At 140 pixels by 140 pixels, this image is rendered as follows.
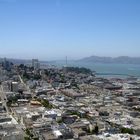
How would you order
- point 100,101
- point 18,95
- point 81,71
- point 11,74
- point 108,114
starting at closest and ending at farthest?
point 108,114
point 100,101
point 18,95
point 11,74
point 81,71

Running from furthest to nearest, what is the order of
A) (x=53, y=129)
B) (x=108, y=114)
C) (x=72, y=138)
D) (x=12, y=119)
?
(x=108, y=114) < (x=12, y=119) < (x=53, y=129) < (x=72, y=138)

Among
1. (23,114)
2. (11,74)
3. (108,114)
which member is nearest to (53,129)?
(23,114)

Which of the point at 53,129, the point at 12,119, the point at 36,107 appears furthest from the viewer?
the point at 36,107

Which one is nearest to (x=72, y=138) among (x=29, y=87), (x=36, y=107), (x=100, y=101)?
(x=36, y=107)

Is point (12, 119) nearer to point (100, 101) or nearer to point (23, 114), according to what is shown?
point (23, 114)

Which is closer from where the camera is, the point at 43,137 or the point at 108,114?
the point at 43,137

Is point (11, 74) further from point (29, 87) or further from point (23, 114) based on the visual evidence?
point (23, 114)

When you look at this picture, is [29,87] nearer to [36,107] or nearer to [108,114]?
[36,107]

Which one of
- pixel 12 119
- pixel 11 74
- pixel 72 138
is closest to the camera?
pixel 72 138

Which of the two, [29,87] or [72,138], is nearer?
[72,138]
